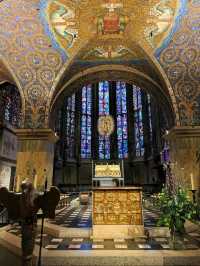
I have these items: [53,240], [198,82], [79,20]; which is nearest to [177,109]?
[198,82]

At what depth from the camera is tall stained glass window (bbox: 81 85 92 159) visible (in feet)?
75.3

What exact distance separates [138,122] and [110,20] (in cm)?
1505

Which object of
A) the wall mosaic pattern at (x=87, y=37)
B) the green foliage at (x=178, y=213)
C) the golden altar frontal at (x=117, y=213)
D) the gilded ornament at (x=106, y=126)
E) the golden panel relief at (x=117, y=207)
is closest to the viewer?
the green foliage at (x=178, y=213)

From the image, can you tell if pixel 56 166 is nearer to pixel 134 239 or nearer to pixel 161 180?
pixel 161 180

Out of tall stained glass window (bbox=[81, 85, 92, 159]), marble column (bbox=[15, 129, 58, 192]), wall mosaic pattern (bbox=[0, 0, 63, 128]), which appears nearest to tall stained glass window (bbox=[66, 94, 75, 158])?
tall stained glass window (bbox=[81, 85, 92, 159])

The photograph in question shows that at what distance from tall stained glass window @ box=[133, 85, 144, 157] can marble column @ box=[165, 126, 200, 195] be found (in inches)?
460

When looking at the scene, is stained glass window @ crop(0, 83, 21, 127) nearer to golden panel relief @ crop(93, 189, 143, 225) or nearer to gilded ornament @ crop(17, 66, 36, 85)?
gilded ornament @ crop(17, 66, 36, 85)

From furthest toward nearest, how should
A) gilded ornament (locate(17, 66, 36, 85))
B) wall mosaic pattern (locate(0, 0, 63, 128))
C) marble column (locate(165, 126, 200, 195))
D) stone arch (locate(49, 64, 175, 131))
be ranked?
stone arch (locate(49, 64, 175, 131))
gilded ornament (locate(17, 66, 36, 85))
marble column (locate(165, 126, 200, 195))
wall mosaic pattern (locate(0, 0, 63, 128))

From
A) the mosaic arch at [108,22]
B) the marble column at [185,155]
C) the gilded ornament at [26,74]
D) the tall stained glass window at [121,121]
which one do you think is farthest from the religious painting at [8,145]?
the tall stained glass window at [121,121]

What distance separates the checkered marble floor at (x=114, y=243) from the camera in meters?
4.12

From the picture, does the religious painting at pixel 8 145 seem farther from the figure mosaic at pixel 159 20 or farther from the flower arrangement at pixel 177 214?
the flower arrangement at pixel 177 214

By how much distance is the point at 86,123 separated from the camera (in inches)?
933

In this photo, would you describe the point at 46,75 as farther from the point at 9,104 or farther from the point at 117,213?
the point at 117,213

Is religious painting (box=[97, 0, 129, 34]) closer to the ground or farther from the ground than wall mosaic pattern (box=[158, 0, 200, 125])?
farther from the ground
